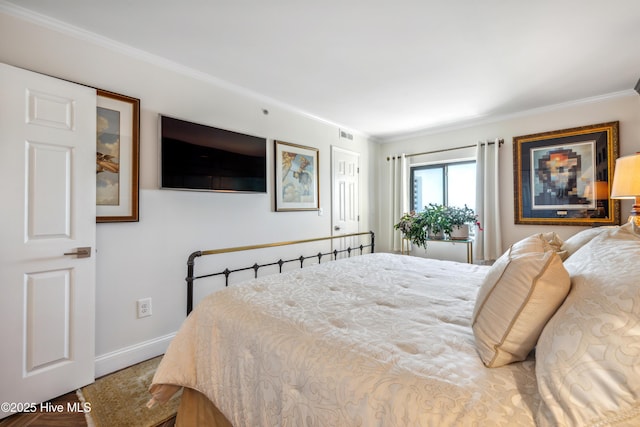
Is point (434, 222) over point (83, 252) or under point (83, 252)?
over

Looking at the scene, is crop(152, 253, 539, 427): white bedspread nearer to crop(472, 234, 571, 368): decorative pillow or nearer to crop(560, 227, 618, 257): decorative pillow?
crop(472, 234, 571, 368): decorative pillow

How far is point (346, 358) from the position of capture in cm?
91

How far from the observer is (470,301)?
142 centimetres

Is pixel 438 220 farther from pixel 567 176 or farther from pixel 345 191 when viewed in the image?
pixel 567 176

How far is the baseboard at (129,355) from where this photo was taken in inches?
80.0

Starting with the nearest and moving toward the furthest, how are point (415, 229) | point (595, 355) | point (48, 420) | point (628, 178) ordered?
point (595, 355) < point (48, 420) < point (628, 178) < point (415, 229)

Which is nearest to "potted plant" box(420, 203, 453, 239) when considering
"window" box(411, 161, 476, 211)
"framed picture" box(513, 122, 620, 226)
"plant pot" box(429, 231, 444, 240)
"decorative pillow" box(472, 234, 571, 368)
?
"plant pot" box(429, 231, 444, 240)

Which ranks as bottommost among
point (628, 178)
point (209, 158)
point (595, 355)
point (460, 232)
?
point (595, 355)

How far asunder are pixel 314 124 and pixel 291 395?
10.6 ft

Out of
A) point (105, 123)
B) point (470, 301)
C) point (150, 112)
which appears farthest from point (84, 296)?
point (470, 301)

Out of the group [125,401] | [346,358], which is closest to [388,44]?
[346,358]

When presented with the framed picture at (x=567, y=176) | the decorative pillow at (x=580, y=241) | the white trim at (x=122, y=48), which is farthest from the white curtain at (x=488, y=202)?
the white trim at (x=122, y=48)

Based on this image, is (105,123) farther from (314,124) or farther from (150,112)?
(314,124)

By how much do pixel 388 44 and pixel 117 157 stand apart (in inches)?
86.4
